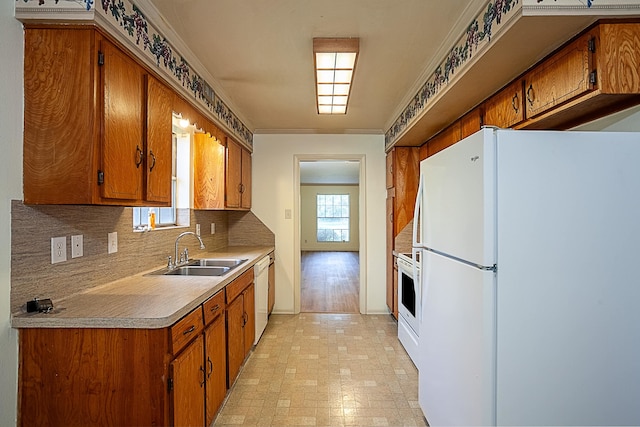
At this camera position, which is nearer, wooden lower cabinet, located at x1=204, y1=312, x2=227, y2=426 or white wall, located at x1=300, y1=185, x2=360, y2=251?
wooden lower cabinet, located at x1=204, y1=312, x2=227, y2=426

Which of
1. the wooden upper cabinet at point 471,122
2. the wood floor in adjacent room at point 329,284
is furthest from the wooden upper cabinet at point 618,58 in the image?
the wood floor in adjacent room at point 329,284

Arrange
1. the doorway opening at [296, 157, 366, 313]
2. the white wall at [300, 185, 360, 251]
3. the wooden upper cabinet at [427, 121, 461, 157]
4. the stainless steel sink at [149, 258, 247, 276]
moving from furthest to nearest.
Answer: the white wall at [300, 185, 360, 251] → the doorway opening at [296, 157, 366, 313] → the wooden upper cabinet at [427, 121, 461, 157] → the stainless steel sink at [149, 258, 247, 276]

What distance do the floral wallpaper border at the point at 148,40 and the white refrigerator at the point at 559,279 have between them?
164 cm

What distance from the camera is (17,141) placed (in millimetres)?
1332

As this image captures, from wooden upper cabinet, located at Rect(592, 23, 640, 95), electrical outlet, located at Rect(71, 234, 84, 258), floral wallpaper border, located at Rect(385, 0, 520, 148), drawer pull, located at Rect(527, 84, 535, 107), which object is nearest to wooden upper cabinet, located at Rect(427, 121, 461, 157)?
floral wallpaper border, located at Rect(385, 0, 520, 148)

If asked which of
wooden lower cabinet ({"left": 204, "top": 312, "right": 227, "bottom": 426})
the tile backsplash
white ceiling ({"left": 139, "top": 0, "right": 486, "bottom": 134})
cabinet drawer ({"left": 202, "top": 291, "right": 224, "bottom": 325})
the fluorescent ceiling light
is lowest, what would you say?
wooden lower cabinet ({"left": 204, "top": 312, "right": 227, "bottom": 426})

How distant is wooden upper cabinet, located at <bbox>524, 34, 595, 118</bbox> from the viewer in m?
1.39

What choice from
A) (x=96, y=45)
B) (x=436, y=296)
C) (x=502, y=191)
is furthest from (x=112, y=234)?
(x=502, y=191)

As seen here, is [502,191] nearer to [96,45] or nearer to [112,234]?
[96,45]

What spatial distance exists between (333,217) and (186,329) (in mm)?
9691

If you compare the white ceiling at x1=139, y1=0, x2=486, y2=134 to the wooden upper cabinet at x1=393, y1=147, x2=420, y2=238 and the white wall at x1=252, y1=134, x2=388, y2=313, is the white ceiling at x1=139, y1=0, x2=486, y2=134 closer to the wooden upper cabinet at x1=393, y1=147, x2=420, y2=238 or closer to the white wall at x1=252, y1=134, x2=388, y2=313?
the wooden upper cabinet at x1=393, y1=147, x2=420, y2=238

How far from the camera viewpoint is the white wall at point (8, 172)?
4.17ft

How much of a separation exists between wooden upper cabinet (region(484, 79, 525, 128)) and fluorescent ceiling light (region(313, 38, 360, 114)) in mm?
916

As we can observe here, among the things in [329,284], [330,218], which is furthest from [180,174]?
[330,218]
